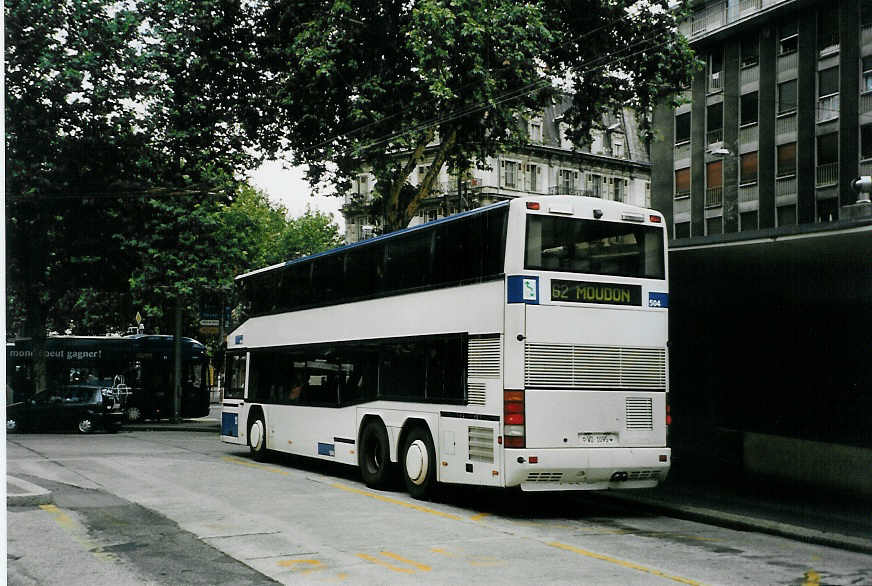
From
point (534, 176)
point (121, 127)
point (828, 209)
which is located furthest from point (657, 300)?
point (534, 176)

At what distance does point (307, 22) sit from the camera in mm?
24016

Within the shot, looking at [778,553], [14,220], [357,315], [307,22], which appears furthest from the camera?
[14,220]

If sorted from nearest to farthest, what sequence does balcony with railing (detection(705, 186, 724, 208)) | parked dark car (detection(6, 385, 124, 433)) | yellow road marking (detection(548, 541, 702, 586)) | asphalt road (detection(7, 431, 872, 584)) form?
1. yellow road marking (detection(548, 541, 702, 586))
2. asphalt road (detection(7, 431, 872, 584))
3. parked dark car (detection(6, 385, 124, 433))
4. balcony with railing (detection(705, 186, 724, 208))

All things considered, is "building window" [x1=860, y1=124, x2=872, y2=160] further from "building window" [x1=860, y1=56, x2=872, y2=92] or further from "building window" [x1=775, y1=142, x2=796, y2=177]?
"building window" [x1=775, y1=142, x2=796, y2=177]

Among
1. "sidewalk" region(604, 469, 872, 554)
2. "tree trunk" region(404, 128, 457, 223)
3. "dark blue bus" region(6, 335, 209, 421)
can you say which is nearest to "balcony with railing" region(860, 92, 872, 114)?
"tree trunk" region(404, 128, 457, 223)

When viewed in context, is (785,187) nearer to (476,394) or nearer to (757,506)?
(757,506)

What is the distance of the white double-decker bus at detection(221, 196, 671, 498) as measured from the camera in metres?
12.5

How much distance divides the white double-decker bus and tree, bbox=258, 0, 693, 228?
27.0ft

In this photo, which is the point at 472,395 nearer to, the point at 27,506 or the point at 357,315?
the point at 357,315

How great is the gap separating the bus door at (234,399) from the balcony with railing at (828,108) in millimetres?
32674

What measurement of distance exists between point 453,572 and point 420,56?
50.0ft

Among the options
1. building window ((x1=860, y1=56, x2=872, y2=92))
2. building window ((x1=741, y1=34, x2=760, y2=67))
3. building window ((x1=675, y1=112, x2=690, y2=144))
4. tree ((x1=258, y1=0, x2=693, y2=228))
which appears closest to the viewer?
tree ((x1=258, y1=0, x2=693, y2=228))

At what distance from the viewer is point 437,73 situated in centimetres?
2244

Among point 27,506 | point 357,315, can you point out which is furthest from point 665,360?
point 27,506
